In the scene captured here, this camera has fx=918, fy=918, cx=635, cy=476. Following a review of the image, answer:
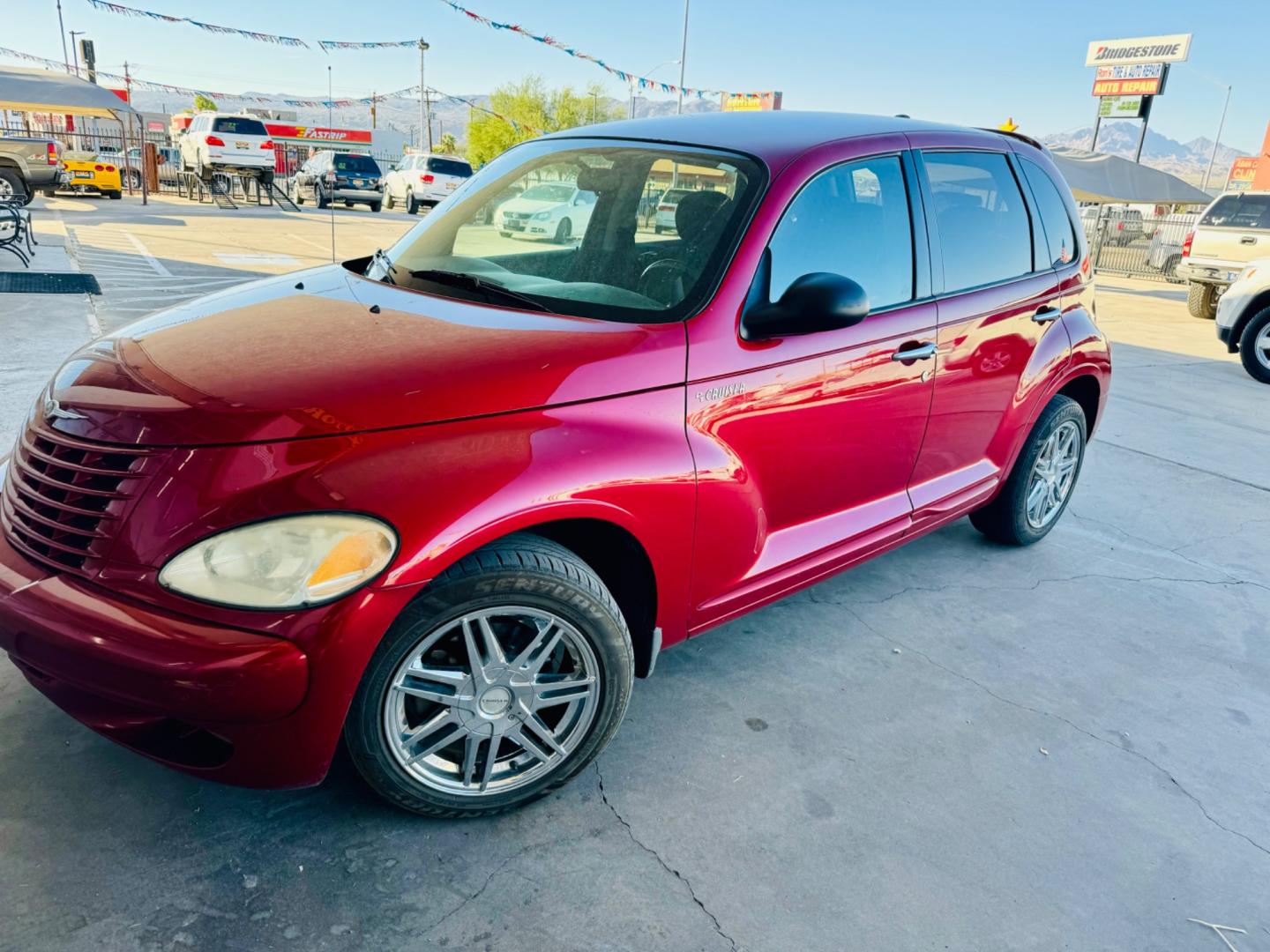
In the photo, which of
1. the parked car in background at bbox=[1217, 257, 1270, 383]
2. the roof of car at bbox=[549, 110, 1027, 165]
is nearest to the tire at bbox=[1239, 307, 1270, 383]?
the parked car in background at bbox=[1217, 257, 1270, 383]

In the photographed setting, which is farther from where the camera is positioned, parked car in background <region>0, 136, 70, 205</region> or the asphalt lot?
parked car in background <region>0, 136, 70, 205</region>

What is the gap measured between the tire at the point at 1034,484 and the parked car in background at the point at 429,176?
23989mm

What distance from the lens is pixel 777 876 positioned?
7.29 feet

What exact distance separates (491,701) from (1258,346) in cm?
941

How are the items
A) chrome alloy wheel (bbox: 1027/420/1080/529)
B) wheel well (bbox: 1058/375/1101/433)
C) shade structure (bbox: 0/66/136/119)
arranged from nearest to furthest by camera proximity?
chrome alloy wheel (bbox: 1027/420/1080/529) → wheel well (bbox: 1058/375/1101/433) → shade structure (bbox: 0/66/136/119)

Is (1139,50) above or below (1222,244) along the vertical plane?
above

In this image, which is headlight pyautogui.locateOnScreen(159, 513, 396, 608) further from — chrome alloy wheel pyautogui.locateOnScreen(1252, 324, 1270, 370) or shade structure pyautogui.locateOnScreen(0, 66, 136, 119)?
shade structure pyautogui.locateOnScreen(0, 66, 136, 119)

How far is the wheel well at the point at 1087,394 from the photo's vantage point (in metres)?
4.30

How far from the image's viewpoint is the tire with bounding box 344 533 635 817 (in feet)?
6.73

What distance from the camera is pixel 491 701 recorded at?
2.24m

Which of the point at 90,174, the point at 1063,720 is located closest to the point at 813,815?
the point at 1063,720

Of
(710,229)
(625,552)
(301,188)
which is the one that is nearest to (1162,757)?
(625,552)

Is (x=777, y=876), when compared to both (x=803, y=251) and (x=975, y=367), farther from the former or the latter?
(x=975, y=367)

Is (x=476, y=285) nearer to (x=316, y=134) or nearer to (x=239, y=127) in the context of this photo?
(x=239, y=127)
